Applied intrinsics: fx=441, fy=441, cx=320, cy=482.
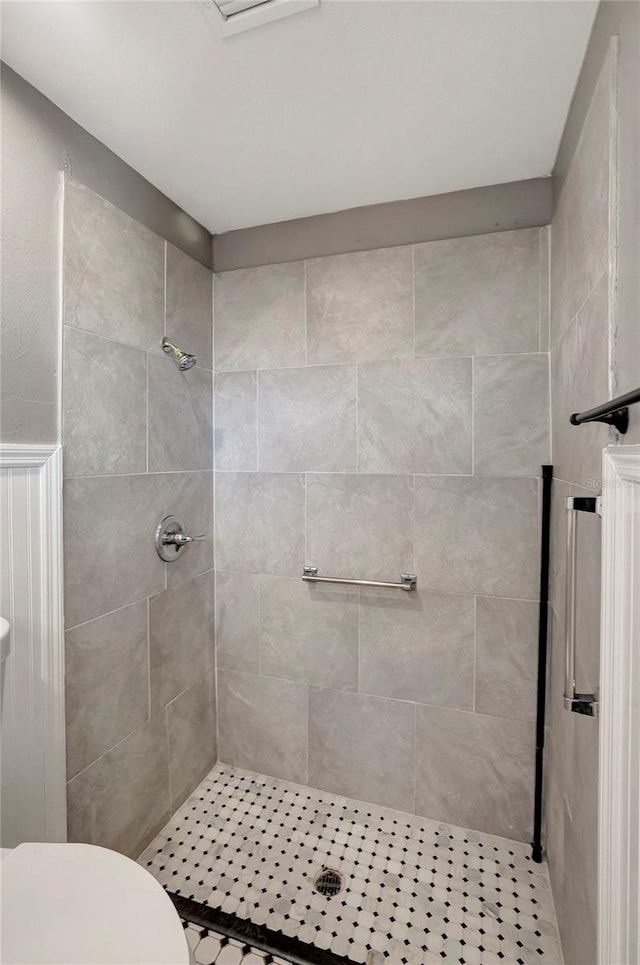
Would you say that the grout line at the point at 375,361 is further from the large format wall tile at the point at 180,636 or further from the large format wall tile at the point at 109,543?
the large format wall tile at the point at 180,636

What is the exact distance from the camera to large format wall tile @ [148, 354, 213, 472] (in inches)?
64.7

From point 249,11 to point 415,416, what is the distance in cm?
119

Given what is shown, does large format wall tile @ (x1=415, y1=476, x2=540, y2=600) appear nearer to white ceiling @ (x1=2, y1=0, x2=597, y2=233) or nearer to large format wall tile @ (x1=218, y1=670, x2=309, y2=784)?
large format wall tile @ (x1=218, y1=670, x2=309, y2=784)

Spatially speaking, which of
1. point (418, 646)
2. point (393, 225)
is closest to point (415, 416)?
point (393, 225)

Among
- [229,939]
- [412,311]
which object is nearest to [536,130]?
[412,311]

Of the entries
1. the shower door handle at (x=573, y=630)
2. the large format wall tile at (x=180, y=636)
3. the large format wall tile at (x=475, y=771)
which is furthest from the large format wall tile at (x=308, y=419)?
the large format wall tile at (x=475, y=771)

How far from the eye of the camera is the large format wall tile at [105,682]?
1.32 m

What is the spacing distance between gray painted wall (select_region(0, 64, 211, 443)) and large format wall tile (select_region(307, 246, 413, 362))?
2.83ft

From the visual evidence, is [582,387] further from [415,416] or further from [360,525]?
[360,525]

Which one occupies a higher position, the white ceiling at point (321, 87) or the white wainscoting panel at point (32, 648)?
the white ceiling at point (321, 87)

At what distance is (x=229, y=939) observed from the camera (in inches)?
50.6

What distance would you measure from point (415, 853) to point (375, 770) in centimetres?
29

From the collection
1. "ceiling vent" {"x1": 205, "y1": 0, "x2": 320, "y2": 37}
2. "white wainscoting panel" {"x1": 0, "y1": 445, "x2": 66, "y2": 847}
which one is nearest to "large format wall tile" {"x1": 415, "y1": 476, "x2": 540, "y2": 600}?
"white wainscoting panel" {"x1": 0, "y1": 445, "x2": 66, "y2": 847}

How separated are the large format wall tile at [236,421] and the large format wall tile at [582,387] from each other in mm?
1176
